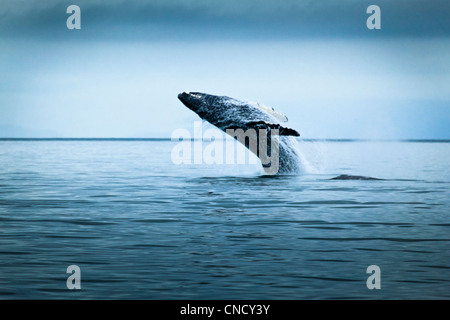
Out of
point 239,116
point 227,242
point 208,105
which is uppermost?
point 208,105

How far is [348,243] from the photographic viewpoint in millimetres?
10211

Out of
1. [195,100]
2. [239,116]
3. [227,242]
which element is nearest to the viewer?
[227,242]

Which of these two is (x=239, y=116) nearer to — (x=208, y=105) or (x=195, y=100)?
(x=208, y=105)

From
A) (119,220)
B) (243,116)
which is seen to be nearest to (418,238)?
(119,220)

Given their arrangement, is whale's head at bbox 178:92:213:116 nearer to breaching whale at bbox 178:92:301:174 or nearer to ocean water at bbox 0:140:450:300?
breaching whale at bbox 178:92:301:174

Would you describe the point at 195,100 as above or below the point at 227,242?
above

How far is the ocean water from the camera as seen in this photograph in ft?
25.0

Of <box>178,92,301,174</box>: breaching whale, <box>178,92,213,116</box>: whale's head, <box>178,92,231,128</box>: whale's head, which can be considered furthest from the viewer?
<box>178,92,213,116</box>: whale's head

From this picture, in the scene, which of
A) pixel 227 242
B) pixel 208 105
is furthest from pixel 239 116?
pixel 227 242

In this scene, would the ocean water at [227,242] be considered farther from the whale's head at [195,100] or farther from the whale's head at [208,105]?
the whale's head at [195,100]

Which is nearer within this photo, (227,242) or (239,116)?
(227,242)

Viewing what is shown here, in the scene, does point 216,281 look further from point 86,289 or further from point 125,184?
point 125,184

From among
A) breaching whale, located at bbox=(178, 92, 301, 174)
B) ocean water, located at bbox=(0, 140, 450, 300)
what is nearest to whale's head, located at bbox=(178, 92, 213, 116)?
breaching whale, located at bbox=(178, 92, 301, 174)

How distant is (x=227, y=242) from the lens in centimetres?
1025
